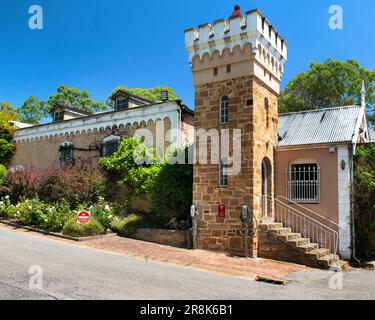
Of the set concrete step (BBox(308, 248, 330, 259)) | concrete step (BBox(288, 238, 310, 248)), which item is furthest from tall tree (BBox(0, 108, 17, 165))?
concrete step (BBox(308, 248, 330, 259))

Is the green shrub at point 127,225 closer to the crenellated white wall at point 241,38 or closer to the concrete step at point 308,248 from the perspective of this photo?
the concrete step at point 308,248

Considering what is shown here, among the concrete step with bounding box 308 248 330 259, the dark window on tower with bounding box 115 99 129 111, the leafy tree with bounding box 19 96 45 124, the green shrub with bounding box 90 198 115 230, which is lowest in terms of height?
the concrete step with bounding box 308 248 330 259

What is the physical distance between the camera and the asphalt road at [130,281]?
7.18m

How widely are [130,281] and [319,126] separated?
9793 mm

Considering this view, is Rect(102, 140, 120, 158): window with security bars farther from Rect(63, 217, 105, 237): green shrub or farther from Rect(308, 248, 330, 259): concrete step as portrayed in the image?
Rect(308, 248, 330, 259): concrete step

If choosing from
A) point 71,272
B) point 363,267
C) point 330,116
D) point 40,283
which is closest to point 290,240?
point 363,267

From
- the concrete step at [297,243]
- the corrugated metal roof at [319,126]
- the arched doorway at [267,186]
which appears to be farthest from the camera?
the arched doorway at [267,186]

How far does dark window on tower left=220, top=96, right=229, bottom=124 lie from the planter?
13.7 ft

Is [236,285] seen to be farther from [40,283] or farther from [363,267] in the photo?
[363,267]

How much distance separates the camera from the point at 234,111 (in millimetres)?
12773

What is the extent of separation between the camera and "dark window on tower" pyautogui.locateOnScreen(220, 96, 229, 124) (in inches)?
515

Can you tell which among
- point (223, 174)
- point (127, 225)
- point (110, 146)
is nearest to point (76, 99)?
point (110, 146)

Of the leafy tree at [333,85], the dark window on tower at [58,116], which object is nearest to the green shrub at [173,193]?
the dark window on tower at [58,116]

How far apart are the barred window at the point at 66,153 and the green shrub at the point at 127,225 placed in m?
6.66
